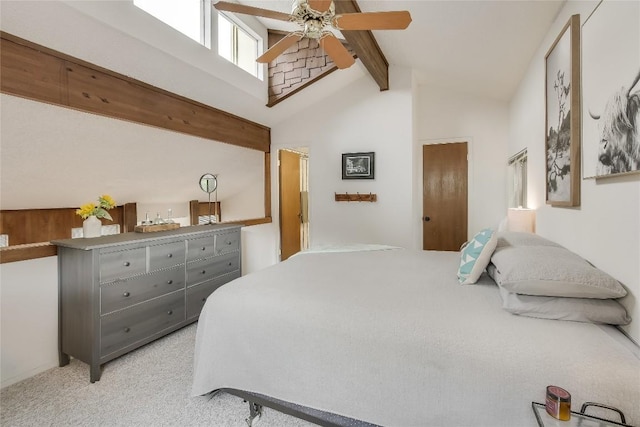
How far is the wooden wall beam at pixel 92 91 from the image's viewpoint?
6.28ft

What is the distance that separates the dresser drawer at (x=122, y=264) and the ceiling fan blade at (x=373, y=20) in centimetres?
214

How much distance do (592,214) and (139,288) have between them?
291 cm

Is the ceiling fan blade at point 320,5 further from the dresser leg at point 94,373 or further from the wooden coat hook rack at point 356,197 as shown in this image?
the wooden coat hook rack at point 356,197

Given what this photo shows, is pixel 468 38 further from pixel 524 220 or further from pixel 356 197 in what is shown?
pixel 356 197

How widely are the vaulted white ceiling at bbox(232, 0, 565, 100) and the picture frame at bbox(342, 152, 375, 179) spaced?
1254 mm

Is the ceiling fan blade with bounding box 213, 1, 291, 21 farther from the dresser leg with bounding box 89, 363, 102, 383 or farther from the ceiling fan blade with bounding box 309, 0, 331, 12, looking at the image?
the dresser leg with bounding box 89, 363, 102, 383

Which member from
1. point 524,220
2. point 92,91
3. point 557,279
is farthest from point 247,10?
point 524,220

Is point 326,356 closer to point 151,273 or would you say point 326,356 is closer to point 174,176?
point 151,273

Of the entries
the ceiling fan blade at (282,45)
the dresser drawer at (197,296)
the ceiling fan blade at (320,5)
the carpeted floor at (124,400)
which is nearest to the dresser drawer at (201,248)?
the dresser drawer at (197,296)

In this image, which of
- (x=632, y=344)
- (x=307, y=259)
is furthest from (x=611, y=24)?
(x=307, y=259)

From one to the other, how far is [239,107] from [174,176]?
3.94 feet

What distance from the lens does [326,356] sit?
1315 mm

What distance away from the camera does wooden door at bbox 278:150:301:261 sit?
16.2ft

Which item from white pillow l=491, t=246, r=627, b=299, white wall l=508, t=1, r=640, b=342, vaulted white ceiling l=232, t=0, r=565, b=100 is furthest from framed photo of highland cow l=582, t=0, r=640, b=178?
vaulted white ceiling l=232, t=0, r=565, b=100
